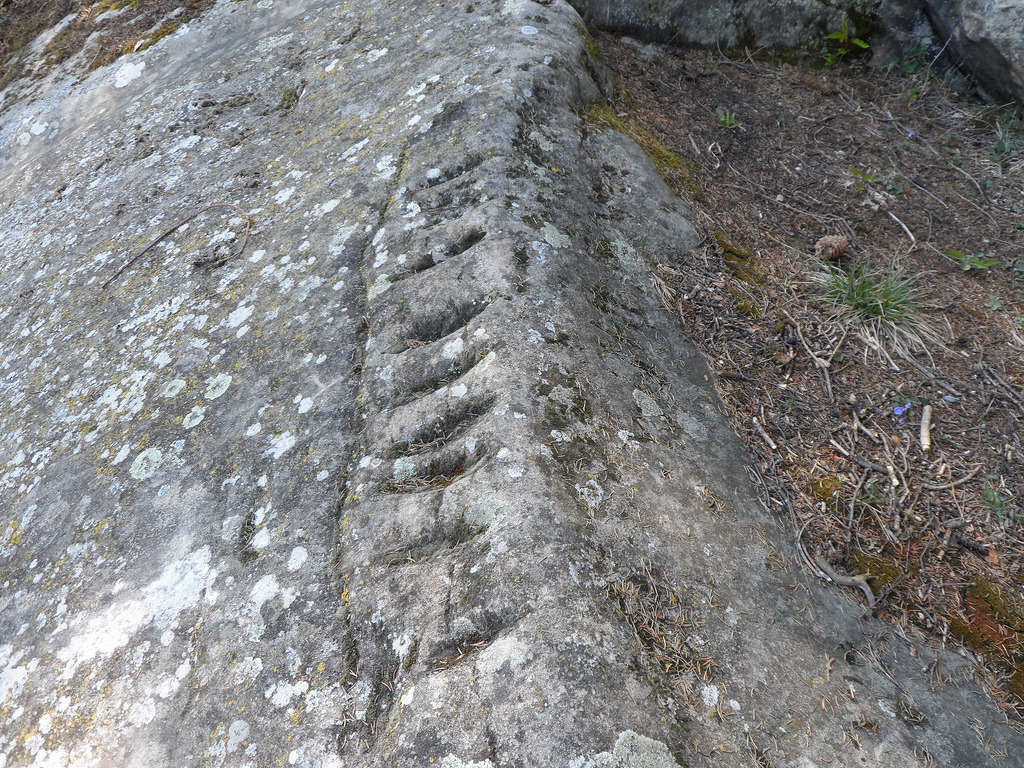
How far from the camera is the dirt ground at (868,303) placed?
265 cm

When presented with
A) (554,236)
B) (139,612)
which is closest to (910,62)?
(554,236)

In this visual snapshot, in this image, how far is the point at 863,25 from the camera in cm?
529

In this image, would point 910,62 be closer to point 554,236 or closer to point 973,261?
point 973,261

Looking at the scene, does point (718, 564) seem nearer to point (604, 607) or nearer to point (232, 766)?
point (604, 607)

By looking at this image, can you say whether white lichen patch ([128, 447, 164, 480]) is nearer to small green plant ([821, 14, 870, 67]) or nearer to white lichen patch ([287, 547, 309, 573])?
white lichen patch ([287, 547, 309, 573])

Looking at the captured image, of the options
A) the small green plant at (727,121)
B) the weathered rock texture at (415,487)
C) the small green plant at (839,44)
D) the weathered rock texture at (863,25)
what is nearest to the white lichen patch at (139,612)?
the weathered rock texture at (415,487)

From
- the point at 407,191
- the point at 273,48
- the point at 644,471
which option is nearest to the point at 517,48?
the point at 407,191

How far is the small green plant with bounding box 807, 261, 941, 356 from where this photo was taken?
346 cm

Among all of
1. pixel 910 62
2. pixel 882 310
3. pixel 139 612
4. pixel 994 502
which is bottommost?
pixel 994 502

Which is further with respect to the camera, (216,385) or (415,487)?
(216,385)

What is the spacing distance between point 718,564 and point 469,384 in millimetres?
1289

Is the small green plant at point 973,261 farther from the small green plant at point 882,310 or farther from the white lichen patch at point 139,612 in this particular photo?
the white lichen patch at point 139,612

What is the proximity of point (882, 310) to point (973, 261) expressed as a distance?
1026mm

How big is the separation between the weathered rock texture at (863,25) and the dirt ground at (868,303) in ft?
0.54
